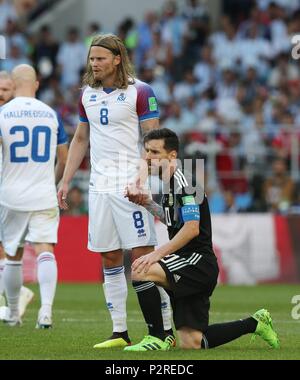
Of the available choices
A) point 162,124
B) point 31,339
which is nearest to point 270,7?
point 162,124

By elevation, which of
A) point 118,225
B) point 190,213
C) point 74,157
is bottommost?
point 118,225

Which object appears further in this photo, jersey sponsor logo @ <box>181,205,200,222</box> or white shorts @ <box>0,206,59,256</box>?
white shorts @ <box>0,206,59,256</box>

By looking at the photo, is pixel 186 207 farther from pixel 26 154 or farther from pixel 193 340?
pixel 26 154

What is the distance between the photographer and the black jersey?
829cm

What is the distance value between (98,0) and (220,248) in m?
10.4

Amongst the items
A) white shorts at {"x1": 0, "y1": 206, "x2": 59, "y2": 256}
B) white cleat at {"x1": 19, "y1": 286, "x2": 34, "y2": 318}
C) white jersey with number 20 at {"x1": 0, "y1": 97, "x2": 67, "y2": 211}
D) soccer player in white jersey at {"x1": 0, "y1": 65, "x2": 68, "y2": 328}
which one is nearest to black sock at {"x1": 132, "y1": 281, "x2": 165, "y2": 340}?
soccer player in white jersey at {"x1": 0, "y1": 65, "x2": 68, "y2": 328}

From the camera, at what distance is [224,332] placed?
841cm

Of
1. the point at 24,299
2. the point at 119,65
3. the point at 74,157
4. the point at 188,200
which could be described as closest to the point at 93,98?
the point at 119,65

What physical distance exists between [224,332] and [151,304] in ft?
1.90

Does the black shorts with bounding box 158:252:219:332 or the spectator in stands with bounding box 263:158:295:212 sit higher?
the spectator in stands with bounding box 263:158:295:212

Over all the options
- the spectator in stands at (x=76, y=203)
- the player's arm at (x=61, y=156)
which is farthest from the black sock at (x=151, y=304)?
the spectator in stands at (x=76, y=203)

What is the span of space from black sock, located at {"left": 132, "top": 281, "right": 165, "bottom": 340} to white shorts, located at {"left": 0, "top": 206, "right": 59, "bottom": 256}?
93.7 inches

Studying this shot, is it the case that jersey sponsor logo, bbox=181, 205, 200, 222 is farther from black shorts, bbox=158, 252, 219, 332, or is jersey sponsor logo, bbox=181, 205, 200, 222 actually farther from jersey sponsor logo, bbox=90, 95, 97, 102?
jersey sponsor logo, bbox=90, 95, 97, 102
